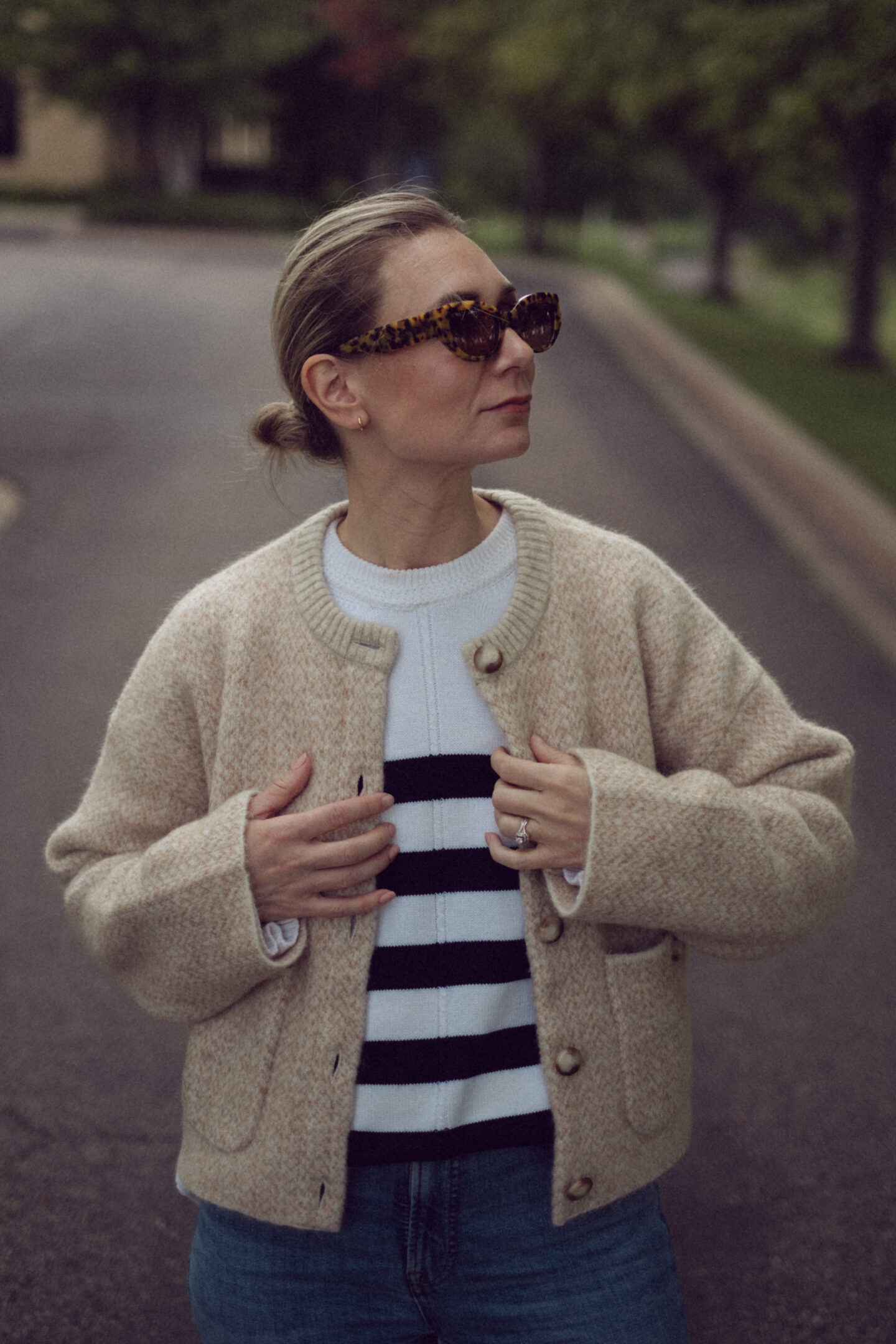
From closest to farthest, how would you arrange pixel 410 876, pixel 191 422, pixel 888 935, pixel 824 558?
pixel 410 876 < pixel 888 935 < pixel 824 558 < pixel 191 422

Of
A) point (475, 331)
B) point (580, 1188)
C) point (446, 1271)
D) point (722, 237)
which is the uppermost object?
point (475, 331)

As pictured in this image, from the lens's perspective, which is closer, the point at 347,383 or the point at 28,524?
the point at 347,383

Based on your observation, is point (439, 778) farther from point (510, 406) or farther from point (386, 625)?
point (510, 406)

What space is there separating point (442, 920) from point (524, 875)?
0.13 m

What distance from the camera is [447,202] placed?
265cm

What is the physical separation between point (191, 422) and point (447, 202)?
989 cm

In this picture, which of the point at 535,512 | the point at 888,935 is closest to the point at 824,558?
the point at 888,935

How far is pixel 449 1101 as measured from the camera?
1903 millimetres

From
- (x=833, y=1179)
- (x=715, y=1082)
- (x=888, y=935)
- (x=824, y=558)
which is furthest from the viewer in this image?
(x=824, y=558)

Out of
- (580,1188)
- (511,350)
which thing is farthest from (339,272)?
(580,1188)

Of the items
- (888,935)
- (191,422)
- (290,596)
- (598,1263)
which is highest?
(290,596)

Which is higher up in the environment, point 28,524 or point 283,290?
point 283,290

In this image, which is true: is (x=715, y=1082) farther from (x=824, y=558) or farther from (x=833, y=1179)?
(x=824, y=558)

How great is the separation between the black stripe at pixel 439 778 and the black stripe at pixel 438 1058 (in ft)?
1.06
